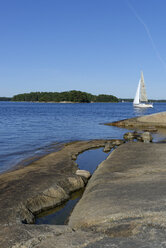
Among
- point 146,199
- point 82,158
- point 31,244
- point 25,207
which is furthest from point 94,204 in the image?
point 82,158

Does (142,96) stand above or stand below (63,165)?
above

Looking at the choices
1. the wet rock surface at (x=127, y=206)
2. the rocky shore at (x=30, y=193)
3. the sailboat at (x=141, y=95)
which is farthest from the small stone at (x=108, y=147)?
the sailboat at (x=141, y=95)

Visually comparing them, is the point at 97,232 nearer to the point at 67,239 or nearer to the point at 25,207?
the point at 67,239

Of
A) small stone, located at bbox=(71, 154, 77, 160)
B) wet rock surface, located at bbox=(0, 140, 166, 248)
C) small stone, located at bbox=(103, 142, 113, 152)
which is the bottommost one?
small stone, located at bbox=(71, 154, 77, 160)

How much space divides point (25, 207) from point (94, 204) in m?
2.13

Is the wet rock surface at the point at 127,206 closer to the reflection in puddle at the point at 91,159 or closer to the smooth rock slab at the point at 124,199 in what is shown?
the smooth rock slab at the point at 124,199

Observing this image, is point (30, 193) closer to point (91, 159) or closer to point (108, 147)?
point (91, 159)

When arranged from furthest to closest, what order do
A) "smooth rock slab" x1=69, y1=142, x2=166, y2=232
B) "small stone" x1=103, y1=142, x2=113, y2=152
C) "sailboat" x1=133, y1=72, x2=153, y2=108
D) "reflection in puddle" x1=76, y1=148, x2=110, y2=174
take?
1. "sailboat" x1=133, y1=72, x2=153, y2=108
2. "small stone" x1=103, y1=142, x2=113, y2=152
3. "reflection in puddle" x1=76, y1=148, x2=110, y2=174
4. "smooth rock slab" x1=69, y1=142, x2=166, y2=232

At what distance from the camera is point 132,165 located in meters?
11.4

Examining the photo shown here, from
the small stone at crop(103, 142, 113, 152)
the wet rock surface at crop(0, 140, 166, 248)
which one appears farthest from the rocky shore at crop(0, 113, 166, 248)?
the small stone at crop(103, 142, 113, 152)

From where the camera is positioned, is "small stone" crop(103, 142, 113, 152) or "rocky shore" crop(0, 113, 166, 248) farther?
"small stone" crop(103, 142, 113, 152)

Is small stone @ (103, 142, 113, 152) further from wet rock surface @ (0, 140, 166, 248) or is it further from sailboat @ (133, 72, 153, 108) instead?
sailboat @ (133, 72, 153, 108)

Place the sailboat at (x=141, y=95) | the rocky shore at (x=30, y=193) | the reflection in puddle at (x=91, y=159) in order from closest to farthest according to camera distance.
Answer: the rocky shore at (x=30, y=193), the reflection in puddle at (x=91, y=159), the sailboat at (x=141, y=95)

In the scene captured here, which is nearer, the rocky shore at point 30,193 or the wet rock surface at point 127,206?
the wet rock surface at point 127,206
